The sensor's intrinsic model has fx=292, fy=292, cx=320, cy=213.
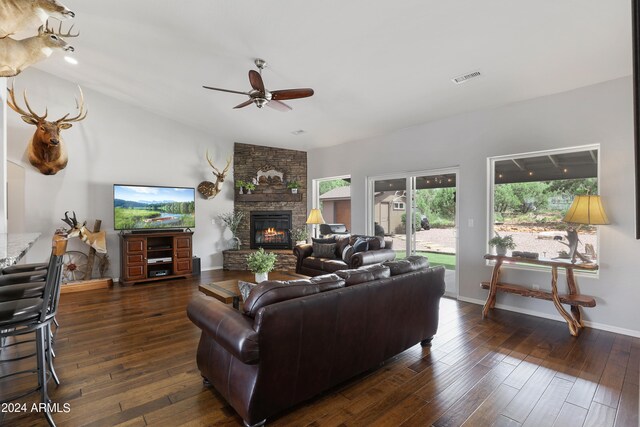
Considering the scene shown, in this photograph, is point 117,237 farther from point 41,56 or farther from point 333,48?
point 333,48

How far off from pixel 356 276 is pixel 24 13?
2.79 metres

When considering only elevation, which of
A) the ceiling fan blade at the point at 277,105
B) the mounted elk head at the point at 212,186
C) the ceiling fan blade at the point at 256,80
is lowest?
the mounted elk head at the point at 212,186

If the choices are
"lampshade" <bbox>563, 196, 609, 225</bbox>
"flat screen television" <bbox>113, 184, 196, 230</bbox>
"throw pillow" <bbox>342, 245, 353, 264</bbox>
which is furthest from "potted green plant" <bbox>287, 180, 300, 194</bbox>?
"lampshade" <bbox>563, 196, 609, 225</bbox>

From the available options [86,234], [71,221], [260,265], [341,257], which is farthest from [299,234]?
[71,221]

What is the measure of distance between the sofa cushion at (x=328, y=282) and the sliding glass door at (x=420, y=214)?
132 inches

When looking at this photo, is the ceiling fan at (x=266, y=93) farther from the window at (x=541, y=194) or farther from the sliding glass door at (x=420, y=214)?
the window at (x=541, y=194)

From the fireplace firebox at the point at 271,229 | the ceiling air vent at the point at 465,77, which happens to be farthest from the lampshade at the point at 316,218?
the ceiling air vent at the point at 465,77

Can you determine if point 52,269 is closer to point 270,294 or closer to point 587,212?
point 270,294

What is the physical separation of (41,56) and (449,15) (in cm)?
327

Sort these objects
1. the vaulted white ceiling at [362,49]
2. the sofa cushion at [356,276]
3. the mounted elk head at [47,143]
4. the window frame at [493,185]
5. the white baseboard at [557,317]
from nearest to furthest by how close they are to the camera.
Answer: the sofa cushion at [356,276] < the vaulted white ceiling at [362,49] < the white baseboard at [557,317] < the window frame at [493,185] < the mounted elk head at [47,143]

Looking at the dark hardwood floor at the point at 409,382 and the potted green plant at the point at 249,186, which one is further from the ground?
the potted green plant at the point at 249,186

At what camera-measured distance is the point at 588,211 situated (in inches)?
131

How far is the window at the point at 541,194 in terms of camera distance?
12.3 feet

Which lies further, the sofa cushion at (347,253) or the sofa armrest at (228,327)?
the sofa cushion at (347,253)
